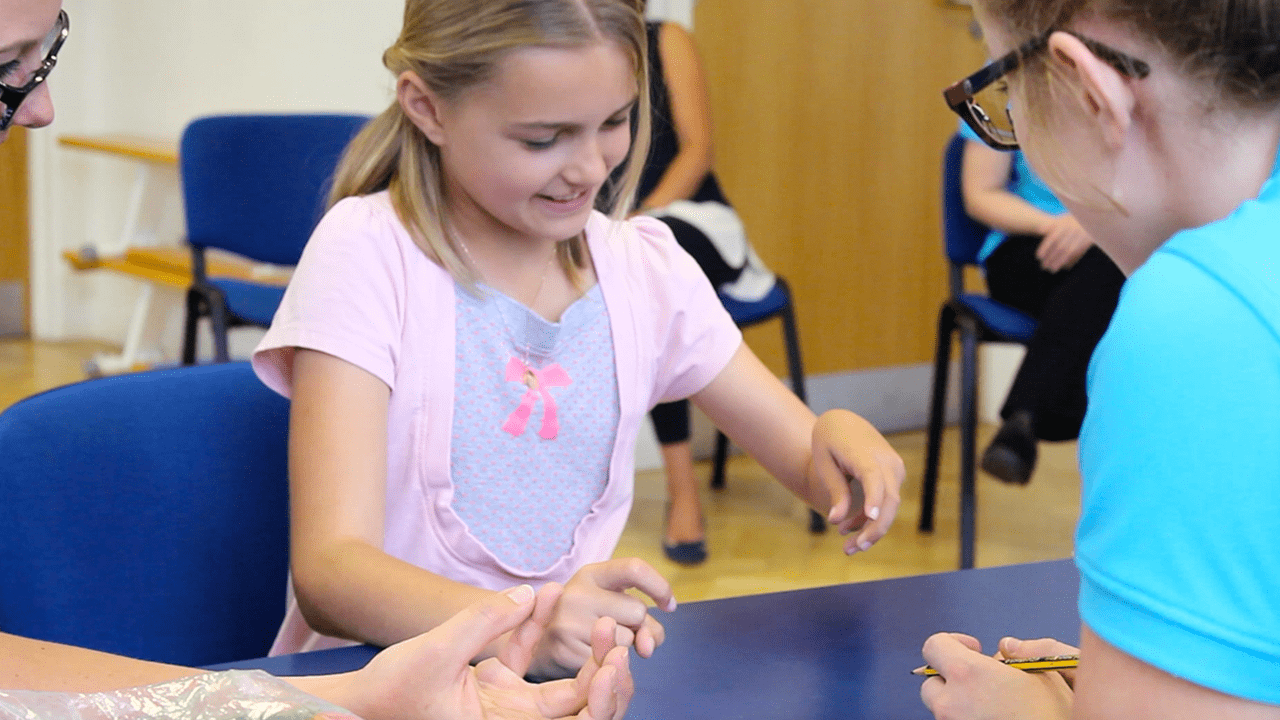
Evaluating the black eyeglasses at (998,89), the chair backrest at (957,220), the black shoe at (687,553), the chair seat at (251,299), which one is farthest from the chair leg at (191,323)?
the black eyeglasses at (998,89)

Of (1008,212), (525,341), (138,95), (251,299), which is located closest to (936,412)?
(1008,212)

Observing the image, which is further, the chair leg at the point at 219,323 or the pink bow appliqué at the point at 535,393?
the chair leg at the point at 219,323

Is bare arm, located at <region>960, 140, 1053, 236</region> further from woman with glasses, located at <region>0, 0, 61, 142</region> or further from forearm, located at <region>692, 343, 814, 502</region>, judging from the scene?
woman with glasses, located at <region>0, 0, 61, 142</region>

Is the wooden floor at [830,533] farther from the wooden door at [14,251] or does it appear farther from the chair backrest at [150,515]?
the wooden door at [14,251]

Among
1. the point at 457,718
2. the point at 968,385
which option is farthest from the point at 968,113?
the point at 968,385

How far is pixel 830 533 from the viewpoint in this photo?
2926mm

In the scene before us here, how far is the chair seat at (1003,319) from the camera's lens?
2561 mm

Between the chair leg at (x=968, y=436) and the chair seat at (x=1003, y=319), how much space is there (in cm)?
4

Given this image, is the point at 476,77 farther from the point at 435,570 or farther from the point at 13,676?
the point at 13,676

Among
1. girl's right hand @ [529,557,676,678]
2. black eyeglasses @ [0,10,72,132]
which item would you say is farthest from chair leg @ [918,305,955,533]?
black eyeglasses @ [0,10,72,132]

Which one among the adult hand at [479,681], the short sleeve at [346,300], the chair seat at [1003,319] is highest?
the short sleeve at [346,300]

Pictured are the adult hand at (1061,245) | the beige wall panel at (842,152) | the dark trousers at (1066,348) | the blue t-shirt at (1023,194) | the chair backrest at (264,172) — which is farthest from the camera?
the beige wall panel at (842,152)

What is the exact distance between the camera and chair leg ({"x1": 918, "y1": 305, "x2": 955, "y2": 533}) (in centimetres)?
281

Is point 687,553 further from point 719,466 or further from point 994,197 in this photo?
point 994,197
